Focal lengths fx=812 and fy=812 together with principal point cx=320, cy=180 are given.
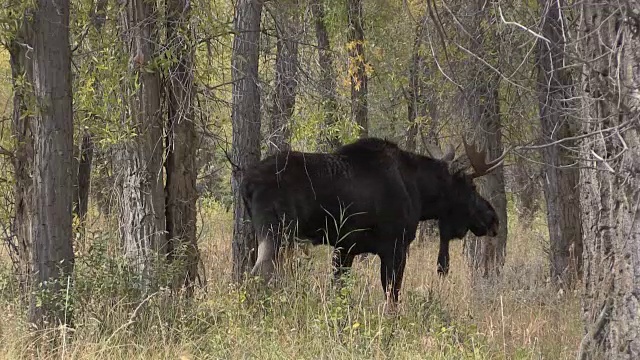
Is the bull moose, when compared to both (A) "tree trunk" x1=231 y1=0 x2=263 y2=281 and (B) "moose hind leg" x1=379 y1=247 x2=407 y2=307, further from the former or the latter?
(A) "tree trunk" x1=231 y1=0 x2=263 y2=281

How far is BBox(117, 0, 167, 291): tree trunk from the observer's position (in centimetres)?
694

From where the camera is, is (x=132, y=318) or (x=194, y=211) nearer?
(x=132, y=318)

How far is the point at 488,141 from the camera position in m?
11.9

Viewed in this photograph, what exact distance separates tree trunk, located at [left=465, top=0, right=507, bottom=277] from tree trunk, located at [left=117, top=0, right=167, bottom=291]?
3989 millimetres

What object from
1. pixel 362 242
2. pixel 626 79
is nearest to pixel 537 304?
pixel 362 242

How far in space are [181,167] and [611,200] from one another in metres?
3.94

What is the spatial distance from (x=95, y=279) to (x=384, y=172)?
4042mm

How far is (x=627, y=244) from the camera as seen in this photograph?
516 centimetres

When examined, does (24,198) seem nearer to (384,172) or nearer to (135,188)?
(135,188)

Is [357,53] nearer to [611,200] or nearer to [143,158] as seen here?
[143,158]

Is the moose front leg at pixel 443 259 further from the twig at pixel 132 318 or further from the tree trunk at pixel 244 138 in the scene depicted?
the twig at pixel 132 318

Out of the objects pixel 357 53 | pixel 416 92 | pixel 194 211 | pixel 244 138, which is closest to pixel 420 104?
pixel 416 92

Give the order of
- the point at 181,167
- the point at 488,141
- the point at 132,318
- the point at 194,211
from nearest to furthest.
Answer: the point at 132,318
the point at 181,167
the point at 194,211
the point at 488,141

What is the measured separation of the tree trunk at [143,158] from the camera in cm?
694
